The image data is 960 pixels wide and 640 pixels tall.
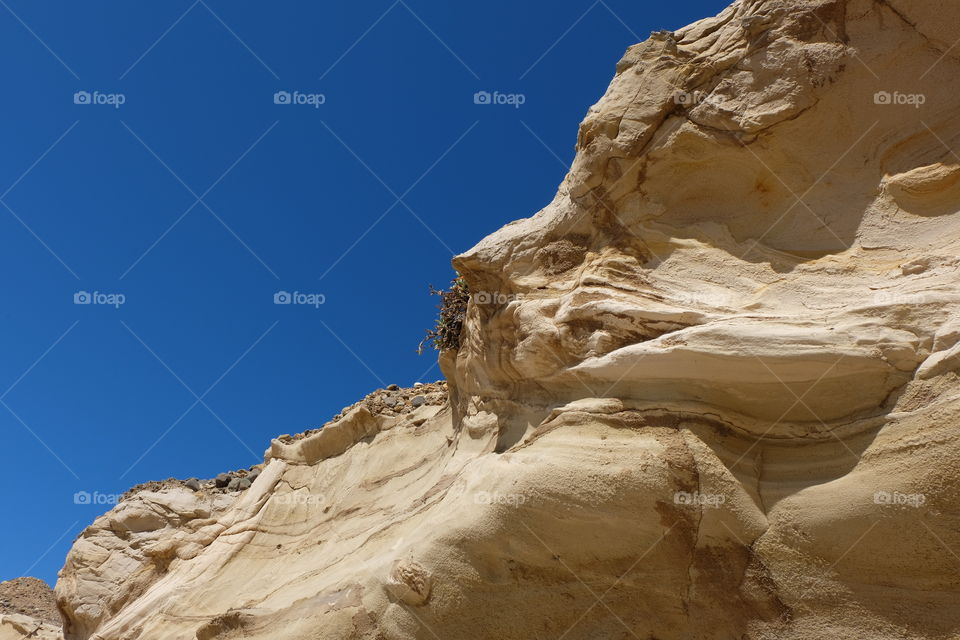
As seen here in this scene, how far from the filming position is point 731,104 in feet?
22.4

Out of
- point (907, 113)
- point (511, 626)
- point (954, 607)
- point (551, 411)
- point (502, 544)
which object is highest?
point (907, 113)

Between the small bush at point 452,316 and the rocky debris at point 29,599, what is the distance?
32.4 ft

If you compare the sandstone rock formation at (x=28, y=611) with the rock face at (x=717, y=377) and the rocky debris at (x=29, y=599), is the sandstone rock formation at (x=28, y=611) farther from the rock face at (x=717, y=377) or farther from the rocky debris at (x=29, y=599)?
the rock face at (x=717, y=377)

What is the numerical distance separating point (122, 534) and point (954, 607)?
11.7 m

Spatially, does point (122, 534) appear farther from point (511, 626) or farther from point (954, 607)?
point (954, 607)

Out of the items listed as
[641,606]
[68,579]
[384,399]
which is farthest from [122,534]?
[641,606]

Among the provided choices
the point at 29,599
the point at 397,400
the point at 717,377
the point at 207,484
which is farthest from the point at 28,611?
the point at 717,377

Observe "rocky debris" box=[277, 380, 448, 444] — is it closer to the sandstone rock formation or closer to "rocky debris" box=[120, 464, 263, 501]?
"rocky debris" box=[120, 464, 263, 501]

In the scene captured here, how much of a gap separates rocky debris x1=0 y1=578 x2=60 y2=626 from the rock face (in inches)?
310

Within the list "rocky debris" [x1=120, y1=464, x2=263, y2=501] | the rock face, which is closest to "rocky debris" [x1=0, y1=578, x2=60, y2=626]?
"rocky debris" [x1=120, y1=464, x2=263, y2=501]

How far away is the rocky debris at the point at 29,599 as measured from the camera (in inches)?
547

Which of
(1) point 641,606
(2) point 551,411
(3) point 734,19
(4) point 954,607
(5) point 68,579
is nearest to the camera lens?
(4) point 954,607

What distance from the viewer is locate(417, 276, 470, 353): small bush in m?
9.10

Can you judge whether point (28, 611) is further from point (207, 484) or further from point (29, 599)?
point (207, 484)
